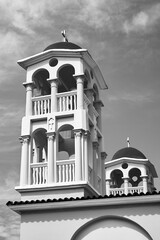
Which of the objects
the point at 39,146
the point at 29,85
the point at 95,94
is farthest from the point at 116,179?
the point at 29,85

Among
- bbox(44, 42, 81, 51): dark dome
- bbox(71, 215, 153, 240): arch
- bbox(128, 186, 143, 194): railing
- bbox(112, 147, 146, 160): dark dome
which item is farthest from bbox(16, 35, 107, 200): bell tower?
bbox(112, 147, 146, 160): dark dome

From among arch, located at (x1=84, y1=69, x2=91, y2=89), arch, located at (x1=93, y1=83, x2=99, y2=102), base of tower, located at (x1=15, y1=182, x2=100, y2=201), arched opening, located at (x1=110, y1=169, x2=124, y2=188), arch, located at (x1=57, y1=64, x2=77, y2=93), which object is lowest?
base of tower, located at (x1=15, y1=182, x2=100, y2=201)

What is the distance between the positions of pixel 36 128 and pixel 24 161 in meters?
1.76

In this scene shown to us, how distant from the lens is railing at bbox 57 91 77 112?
24312mm

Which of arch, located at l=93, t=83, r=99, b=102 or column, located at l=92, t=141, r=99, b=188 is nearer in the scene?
column, located at l=92, t=141, r=99, b=188

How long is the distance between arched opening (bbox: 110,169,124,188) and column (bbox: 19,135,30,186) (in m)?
14.8

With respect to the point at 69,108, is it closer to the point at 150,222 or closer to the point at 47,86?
the point at 47,86

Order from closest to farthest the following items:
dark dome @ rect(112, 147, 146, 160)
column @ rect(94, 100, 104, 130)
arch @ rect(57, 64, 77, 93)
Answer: arch @ rect(57, 64, 77, 93) → column @ rect(94, 100, 104, 130) → dark dome @ rect(112, 147, 146, 160)

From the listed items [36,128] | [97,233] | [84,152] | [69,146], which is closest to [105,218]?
[97,233]

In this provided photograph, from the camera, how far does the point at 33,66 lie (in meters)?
25.9

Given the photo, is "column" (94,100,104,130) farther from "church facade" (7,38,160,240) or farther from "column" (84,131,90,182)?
"column" (84,131,90,182)

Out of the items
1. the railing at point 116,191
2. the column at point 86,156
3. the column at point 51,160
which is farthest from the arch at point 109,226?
the railing at point 116,191

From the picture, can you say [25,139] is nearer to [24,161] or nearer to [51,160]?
[24,161]

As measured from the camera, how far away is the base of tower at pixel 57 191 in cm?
2195
